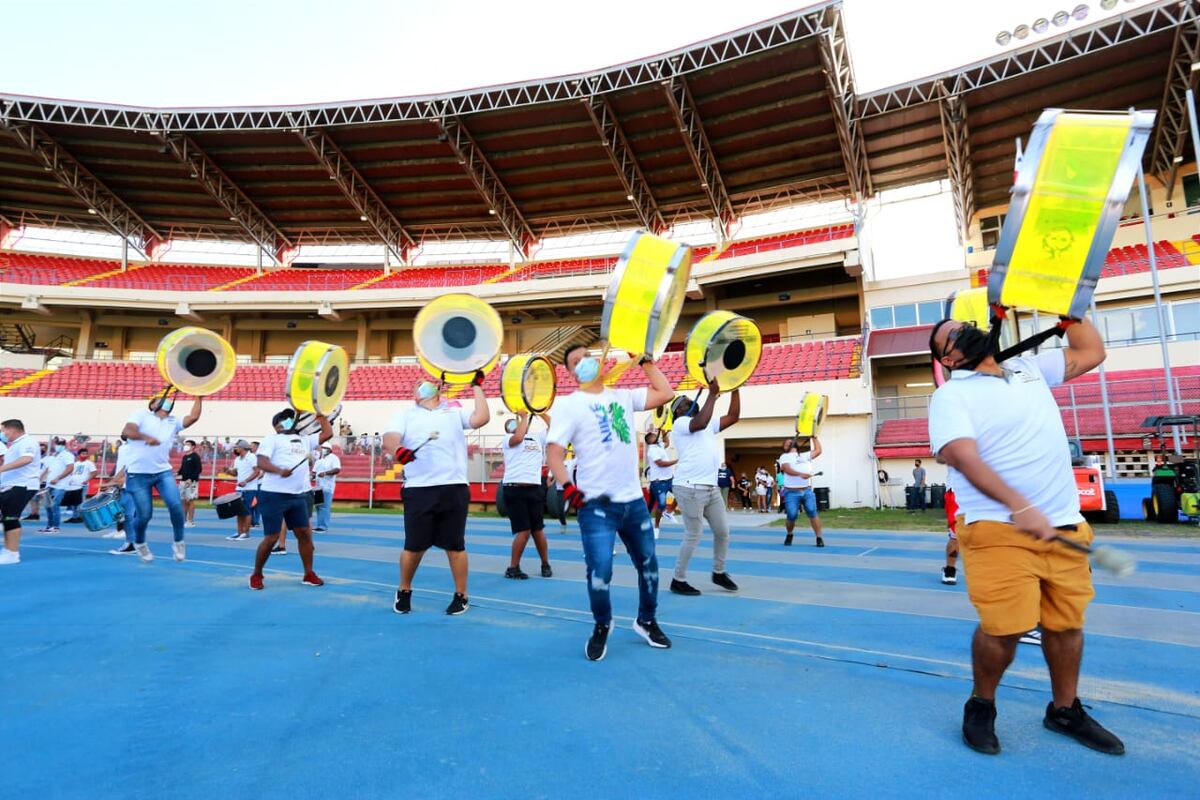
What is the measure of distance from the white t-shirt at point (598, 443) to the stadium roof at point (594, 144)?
2381cm

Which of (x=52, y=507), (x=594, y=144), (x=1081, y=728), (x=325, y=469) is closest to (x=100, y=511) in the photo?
(x=325, y=469)

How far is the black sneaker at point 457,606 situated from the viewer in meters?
5.28

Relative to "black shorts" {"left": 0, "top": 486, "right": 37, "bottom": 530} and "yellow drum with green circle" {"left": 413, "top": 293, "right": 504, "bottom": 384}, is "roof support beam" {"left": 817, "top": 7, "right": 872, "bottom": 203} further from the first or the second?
"black shorts" {"left": 0, "top": 486, "right": 37, "bottom": 530}

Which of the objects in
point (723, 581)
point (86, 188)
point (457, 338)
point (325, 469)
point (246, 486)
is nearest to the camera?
point (457, 338)

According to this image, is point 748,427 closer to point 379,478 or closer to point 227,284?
point 379,478

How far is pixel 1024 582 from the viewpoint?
102 inches

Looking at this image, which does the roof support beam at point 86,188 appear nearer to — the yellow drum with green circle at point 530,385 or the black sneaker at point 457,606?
the yellow drum with green circle at point 530,385

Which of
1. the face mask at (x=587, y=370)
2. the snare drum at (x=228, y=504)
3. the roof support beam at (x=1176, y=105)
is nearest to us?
the face mask at (x=587, y=370)

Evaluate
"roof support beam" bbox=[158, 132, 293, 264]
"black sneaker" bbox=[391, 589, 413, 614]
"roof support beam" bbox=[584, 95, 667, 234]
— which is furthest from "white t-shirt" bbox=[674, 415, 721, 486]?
"roof support beam" bbox=[158, 132, 293, 264]

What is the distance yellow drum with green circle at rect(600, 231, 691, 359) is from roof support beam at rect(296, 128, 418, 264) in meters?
29.4

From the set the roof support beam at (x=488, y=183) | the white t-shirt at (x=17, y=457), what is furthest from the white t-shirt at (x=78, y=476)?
the roof support beam at (x=488, y=183)

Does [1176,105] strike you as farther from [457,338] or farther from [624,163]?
[457,338]

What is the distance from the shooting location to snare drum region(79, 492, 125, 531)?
994cm

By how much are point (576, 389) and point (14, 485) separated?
293 inches
